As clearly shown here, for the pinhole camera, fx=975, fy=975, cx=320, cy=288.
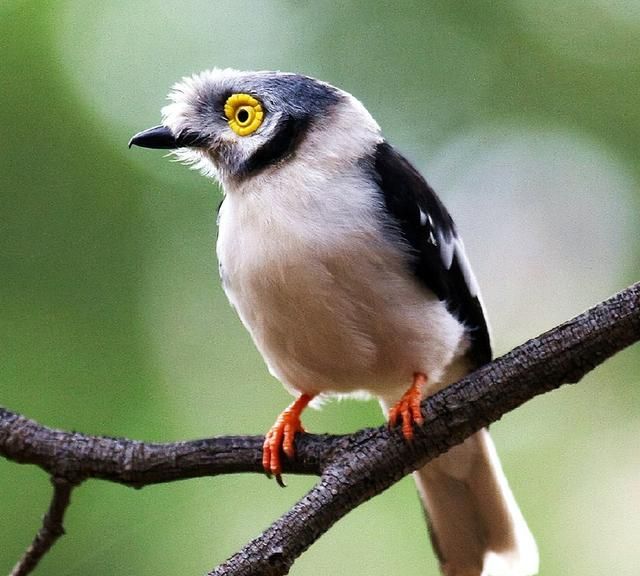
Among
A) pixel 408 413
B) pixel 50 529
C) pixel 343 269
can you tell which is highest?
pixel 343 269

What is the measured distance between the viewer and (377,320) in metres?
4.08

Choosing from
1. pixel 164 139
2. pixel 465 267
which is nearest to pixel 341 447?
pixel 465 267

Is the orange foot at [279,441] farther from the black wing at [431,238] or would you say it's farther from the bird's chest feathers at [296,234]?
the black wing at [431,238]

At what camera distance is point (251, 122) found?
4488mm

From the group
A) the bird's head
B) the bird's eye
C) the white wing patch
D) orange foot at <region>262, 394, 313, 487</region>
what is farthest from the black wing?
orange foot at <region>262, 394, 313, 487</region>

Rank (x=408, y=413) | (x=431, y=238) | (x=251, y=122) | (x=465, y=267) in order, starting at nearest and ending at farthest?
(x=408, y=413)
(x=431, y=238)
(x=251, y=122)
(x=465, y=267)

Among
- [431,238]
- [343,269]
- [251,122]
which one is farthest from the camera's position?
[251,122]

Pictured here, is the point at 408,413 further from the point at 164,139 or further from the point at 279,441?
the point at 164,139

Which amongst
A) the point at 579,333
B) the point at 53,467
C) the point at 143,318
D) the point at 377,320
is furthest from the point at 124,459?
the point at 143,318

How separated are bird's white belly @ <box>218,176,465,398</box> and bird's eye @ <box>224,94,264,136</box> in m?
0.39

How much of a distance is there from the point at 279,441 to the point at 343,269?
0.76 metres

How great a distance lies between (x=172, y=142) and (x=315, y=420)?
76.0 inches

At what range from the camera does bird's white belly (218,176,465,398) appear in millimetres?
3969

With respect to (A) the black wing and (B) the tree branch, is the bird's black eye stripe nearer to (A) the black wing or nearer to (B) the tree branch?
(A) the black wing
